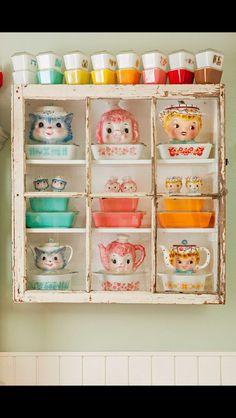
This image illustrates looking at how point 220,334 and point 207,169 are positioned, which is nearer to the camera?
point 207,169

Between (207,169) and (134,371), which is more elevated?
(207,169)

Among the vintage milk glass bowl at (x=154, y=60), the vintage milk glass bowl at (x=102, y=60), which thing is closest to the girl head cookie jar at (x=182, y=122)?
the vintage milk glass bowl at (x=154, y=60)

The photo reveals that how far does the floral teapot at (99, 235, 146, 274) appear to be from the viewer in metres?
2.15

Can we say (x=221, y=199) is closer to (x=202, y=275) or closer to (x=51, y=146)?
(x=202, y=275)

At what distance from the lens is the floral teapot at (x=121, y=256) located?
2146mm

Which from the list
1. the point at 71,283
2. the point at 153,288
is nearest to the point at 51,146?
the point at 71,283

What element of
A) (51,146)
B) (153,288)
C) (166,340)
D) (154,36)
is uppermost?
(154,36)

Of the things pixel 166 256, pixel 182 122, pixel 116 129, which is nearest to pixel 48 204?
pixel 116 129

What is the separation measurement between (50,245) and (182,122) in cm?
67

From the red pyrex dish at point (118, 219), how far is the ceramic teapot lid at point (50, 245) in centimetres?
17

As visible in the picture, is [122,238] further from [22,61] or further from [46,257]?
[22,61]

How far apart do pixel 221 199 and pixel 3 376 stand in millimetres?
1108

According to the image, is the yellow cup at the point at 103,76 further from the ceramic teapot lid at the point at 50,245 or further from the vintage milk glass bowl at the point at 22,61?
the ceramic teapot lid at the point at 50,245

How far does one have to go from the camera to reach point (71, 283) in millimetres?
2146
